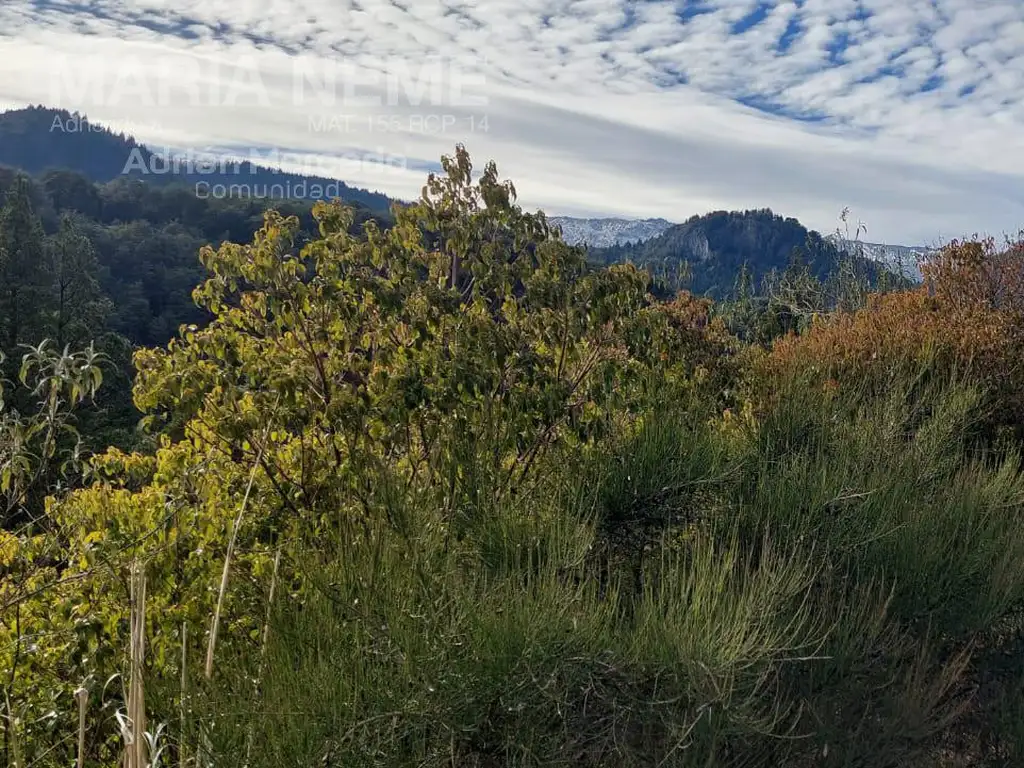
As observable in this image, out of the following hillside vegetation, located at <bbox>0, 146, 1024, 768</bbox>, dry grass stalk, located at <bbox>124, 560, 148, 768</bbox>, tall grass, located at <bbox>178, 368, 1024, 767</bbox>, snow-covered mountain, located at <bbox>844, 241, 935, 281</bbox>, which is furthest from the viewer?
snow-covered mountain, located at <bbox>844, 241, 935, 281</bbox>

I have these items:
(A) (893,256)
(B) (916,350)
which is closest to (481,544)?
(B) (916,350)

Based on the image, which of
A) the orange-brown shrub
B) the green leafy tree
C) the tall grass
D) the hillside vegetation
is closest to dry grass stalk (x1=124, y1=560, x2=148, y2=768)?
the hillside vegetation

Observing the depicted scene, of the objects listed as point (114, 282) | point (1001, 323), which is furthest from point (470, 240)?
point (114, 282)

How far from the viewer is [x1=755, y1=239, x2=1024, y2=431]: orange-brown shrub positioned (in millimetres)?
6844

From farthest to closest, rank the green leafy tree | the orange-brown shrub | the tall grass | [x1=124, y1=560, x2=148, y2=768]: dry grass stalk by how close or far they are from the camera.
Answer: the green leafy tree, the orange-brown shrub, the tall grass, [x1=124, y1=560, x2=148, y2=768]: dry grass stalk

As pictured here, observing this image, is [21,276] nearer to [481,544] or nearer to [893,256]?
[893,256]

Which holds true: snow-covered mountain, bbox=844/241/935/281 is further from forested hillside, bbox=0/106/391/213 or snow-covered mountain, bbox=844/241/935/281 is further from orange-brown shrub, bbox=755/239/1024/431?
forested hillside, bbox=0/106/391/213

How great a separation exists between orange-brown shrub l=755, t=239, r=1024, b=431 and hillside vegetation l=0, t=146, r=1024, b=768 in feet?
2.99

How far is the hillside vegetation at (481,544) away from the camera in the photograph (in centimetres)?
238

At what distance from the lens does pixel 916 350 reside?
7.33 m

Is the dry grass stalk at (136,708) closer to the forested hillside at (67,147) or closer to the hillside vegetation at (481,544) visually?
the hillside vegetation at (481,544)

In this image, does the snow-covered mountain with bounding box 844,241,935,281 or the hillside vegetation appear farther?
the snow-covered mountain with bounding box 844,241,935,281

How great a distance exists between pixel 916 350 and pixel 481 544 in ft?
18.8

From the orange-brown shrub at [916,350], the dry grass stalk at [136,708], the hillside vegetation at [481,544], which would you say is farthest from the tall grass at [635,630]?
the orange-brown shrub at [916,350]
